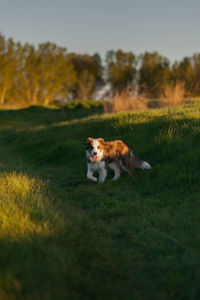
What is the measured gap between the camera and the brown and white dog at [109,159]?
5816 mm

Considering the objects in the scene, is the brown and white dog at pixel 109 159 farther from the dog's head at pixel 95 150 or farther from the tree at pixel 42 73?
the tree at pixel 42 73

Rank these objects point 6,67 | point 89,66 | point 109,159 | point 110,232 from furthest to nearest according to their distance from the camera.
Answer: point 89,66 → point 6,67 → point 109,159 → point 110,232

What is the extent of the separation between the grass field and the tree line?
1089 inches

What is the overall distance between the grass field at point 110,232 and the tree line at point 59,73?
27668mm

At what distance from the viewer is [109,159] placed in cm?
611

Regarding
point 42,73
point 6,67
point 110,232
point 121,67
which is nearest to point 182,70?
point 121,67

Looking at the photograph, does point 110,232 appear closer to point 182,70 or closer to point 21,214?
point 21,214

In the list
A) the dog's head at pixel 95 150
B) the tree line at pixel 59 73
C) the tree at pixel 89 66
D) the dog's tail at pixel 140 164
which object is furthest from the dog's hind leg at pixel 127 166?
the tree at pixel 89 66

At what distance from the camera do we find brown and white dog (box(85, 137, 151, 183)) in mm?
5816

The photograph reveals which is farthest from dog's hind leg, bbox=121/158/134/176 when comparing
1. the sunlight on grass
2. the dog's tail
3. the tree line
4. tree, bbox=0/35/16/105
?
tree, bbox=0/35/16/105

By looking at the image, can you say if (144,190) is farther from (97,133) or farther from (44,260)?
(97,133)

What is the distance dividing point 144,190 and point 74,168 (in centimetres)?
281

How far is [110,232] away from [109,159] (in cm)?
265

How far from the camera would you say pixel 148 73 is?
46781mm
